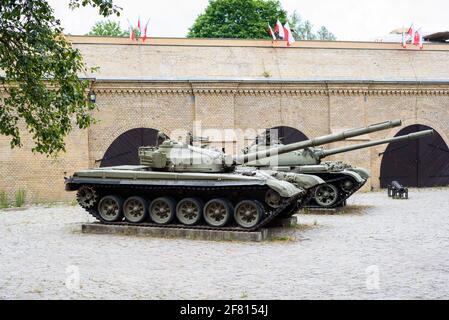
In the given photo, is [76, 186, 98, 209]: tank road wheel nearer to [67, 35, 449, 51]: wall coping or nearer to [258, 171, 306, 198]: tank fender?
[258, 171, 306, 198]: tank fender

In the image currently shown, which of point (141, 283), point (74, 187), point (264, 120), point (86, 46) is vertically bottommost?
point (141, 283)

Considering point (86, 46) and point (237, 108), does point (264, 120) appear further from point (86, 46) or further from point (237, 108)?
point (86, 46)

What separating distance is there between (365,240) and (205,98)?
41.6 ft

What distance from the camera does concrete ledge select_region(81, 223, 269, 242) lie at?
13672mm

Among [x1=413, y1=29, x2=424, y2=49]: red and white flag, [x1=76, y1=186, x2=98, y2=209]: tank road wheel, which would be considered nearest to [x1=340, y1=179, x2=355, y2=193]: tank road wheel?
[x1=76, y1=186, x2=98, y2=209]: tank road wheel

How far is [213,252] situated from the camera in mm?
12336

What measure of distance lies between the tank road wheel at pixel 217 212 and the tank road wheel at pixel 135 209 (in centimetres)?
148

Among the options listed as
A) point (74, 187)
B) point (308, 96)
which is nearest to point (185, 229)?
point (74, 187)

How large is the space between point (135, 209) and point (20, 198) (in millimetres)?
9740

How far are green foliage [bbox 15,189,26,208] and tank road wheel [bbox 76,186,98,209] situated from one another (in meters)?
8.50

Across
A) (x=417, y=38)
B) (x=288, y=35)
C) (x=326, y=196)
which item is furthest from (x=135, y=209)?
(x=417, y=38)

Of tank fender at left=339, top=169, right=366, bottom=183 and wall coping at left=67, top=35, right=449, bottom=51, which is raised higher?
wall coping at left=67, top=35, right=449, bottom=51

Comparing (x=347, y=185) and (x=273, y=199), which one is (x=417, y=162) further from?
(x=273, y=199)

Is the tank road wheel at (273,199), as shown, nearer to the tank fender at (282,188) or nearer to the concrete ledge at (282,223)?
the tank fender at (282,188)
